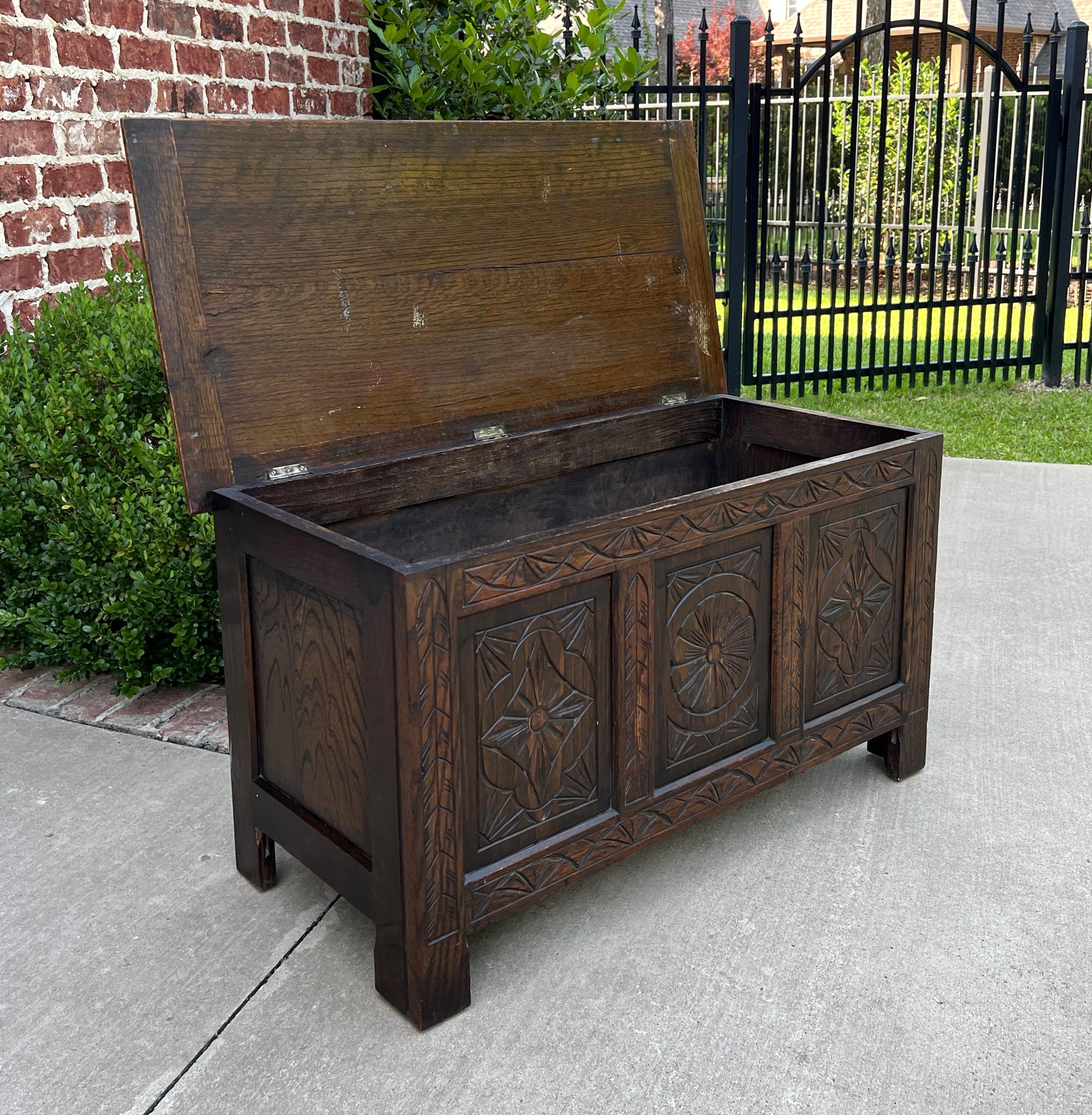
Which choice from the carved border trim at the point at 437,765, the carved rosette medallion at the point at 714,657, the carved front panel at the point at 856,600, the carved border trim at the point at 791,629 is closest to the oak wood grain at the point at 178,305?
the carved border trim at the point at 437,765

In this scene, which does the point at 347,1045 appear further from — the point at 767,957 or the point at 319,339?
the point at 319,339

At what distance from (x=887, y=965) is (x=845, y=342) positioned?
581 cm

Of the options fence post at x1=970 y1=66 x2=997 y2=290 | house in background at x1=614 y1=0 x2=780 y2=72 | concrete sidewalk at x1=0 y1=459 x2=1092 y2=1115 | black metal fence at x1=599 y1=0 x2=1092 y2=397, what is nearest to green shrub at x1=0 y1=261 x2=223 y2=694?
concrete sidewalk at x1=0 y1=459 x2=1092 y2=1115

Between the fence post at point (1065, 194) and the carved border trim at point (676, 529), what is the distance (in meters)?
5.42

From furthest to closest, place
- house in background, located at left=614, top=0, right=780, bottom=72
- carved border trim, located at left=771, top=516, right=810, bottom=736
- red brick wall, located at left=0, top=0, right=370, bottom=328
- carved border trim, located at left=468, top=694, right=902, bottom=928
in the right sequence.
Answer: house in background, located at left=614, top=0, right=780, bottom=72
red brick wall, located at left=0, top=0, right=370, bottom=328
carved border trim, located at left=771, top=516, right=810, bottom=736
carved border trim, located at left=468, top=694, right=902, bottom=928

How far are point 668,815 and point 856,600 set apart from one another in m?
0.67

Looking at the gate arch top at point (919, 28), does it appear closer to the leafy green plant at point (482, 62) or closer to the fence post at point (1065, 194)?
the fence post at point (1065, 194)

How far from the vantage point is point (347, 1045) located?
2.00 m

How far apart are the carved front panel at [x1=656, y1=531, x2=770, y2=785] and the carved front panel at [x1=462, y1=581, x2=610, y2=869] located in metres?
0.17

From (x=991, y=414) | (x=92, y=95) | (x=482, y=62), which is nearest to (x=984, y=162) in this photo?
(x=991, y=414)

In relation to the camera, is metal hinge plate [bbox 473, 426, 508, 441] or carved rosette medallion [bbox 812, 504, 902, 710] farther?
metal hinge plate [bbox 473, 426, 508, 441]

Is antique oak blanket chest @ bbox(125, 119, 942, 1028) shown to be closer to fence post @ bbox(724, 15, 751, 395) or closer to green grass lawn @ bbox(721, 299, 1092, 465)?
green grass lawn @ bbox(721, 299, 1092, 465)

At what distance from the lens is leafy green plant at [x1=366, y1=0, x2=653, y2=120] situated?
15.9ft

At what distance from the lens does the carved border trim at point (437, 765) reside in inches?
74.4
